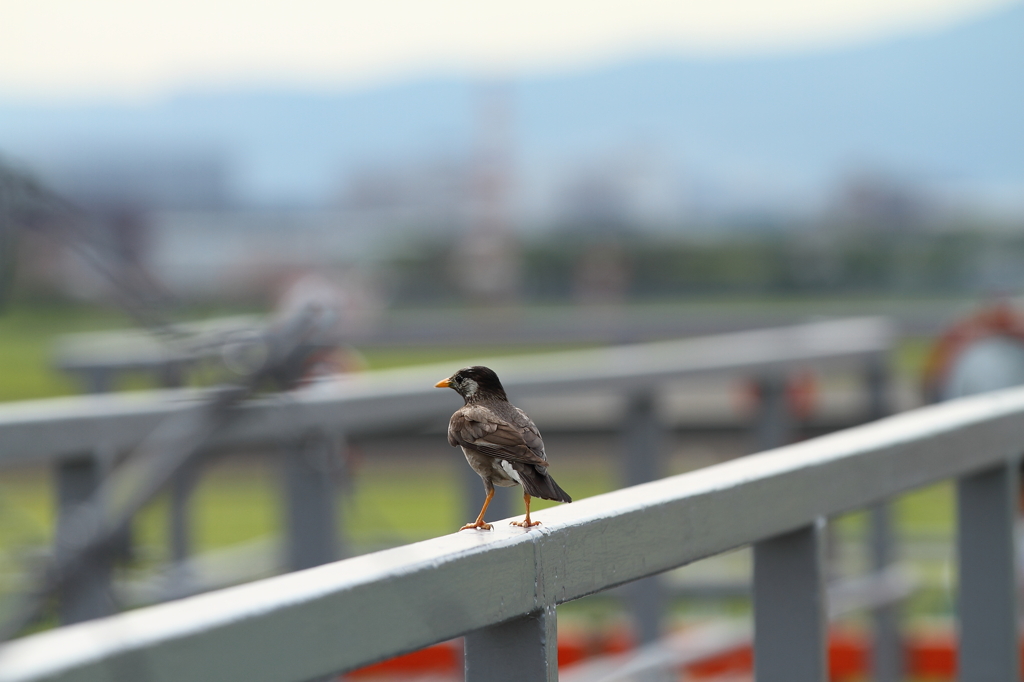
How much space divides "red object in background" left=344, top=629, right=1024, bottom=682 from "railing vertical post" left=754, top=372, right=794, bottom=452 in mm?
883

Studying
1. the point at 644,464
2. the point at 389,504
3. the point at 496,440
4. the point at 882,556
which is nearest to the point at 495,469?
the point at 496,440

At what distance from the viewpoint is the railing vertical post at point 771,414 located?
4.48 metres

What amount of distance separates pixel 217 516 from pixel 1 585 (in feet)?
26.1

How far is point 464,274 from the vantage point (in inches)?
2547

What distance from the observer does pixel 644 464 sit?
152 inches

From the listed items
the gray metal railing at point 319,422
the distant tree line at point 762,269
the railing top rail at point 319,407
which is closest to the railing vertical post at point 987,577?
the railing top rail at point 319,407

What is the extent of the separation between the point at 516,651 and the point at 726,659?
146 inches

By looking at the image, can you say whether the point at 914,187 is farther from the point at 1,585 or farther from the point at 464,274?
the point at 1,585

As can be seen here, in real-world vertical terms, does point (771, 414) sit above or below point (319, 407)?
below

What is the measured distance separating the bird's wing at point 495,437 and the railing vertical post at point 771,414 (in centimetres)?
326

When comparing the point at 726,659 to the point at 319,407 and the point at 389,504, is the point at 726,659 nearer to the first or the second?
the point at 319,407

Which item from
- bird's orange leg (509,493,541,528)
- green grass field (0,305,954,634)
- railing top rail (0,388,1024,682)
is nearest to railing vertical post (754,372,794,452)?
green grass field (0,305,954,634)

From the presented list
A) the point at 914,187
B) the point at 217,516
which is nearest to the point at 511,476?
the point at 217,516

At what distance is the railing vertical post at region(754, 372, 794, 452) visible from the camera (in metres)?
4.48
